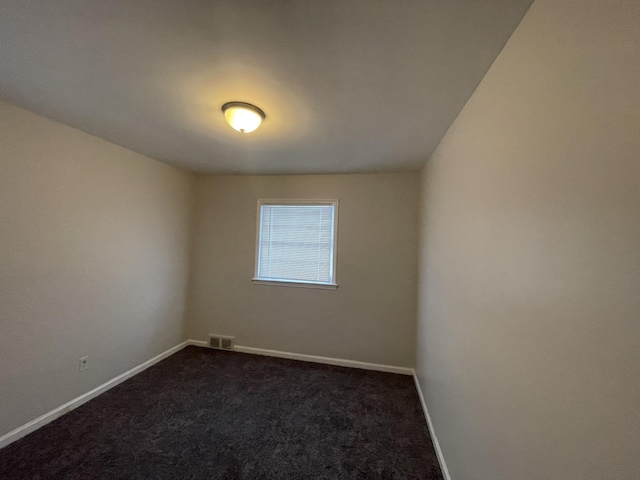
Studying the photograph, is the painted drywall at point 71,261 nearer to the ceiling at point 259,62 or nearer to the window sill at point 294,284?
the ceiling at point 259,62

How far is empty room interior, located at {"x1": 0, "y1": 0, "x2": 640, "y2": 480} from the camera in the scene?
715 millimetres

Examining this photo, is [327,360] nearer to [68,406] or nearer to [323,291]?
[323,291]

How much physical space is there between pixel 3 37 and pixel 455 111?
2396 mm

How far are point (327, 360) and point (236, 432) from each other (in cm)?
152

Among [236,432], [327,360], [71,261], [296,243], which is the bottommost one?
[236,432]

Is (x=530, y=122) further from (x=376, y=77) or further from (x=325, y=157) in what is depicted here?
(x=325, y=157)

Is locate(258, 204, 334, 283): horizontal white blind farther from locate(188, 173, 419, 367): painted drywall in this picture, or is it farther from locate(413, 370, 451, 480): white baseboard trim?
locate(413, 370, 451, 480): white baseboard trim

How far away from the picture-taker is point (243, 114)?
1.78 meters

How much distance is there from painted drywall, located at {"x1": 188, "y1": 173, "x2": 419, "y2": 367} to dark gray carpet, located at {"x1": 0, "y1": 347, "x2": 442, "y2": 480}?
1.64 feet

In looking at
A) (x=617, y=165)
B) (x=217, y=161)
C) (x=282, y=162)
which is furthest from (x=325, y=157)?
(x=617, y=165)

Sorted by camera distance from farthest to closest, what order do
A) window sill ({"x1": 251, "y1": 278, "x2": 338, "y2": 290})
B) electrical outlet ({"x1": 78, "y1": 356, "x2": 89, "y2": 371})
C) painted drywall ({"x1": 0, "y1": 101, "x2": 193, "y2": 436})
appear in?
window sill ({"x1": 251, "y1": 278, "x2": 338, "y2": 290})
electrical outlet ({"x1": 78, "y1": 356, "x2": 89, "y2": 371})
painted drywall ({"x1": 0, "y1": 101, "x2": 193, "y2": 436})

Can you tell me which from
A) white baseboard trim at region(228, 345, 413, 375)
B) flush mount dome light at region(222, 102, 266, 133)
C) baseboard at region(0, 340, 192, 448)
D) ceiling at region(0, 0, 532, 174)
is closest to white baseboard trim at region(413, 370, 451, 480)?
white baseboard trim at region(228, 345, 413, 375)

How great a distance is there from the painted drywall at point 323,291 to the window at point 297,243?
10 centimetres

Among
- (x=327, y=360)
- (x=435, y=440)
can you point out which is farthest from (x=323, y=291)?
(x=435, y=440)
